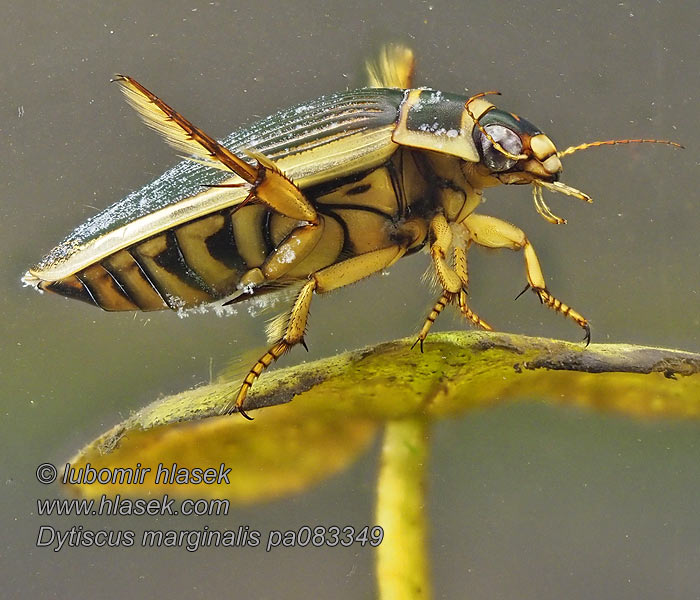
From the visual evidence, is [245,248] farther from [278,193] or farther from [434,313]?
[434,313]

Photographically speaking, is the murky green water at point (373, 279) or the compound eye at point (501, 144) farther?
the murky green water at point (373, 279)

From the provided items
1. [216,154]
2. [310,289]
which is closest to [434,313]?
[310,289]

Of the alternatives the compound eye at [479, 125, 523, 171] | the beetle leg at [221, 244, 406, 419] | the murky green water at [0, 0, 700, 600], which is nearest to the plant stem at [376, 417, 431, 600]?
the murky green water at [0, 0, 700, 600]

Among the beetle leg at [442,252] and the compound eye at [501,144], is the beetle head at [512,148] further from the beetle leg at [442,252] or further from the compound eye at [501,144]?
the beetle leg at [442,252]

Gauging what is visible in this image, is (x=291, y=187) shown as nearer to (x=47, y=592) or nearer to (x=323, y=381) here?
(x=323, y=381)

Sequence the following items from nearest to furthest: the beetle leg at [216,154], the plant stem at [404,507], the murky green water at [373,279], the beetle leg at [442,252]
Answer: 1. the beetle leg at [216,154]
2. the plant stem at [404,507]
3. the beetle leg at [442,252]
4. the murky green water at [373,279]

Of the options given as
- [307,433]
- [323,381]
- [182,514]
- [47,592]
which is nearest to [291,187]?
[323,381]

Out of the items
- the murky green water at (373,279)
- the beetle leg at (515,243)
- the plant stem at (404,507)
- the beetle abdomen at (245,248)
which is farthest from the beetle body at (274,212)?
the plant stem at (404,507)
